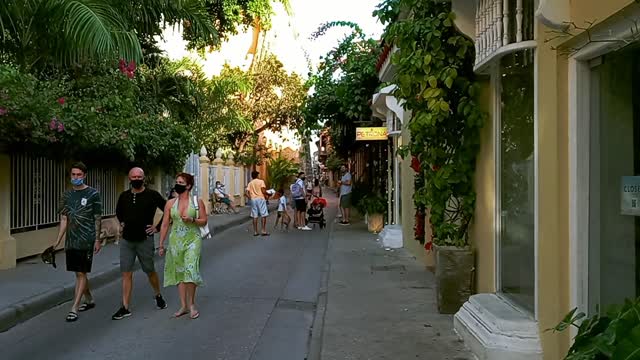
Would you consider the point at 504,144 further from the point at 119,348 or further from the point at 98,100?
the point at 98,100

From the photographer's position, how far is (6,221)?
1140 centimetres

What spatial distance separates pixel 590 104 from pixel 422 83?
292cm

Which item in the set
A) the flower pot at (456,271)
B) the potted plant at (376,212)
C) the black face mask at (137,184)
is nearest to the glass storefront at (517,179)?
the flower pot at (456,271)

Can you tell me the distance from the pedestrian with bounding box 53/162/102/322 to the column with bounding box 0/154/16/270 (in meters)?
3.88

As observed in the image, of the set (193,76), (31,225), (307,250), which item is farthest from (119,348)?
(193,76)

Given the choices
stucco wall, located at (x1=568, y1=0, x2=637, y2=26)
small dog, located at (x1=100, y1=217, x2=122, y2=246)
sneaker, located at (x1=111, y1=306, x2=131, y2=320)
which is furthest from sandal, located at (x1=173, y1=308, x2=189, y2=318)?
small dog, located at (x1=100, y1=217, x2=122, y2=246)

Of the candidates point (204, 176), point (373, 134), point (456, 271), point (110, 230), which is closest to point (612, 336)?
point (456, 271)

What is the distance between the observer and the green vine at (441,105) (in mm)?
7043

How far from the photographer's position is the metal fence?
12180 mm

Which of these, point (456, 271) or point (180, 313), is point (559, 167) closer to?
point (456, 271)

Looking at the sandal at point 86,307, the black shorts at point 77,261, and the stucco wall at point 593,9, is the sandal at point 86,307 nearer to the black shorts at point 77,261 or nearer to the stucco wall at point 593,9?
the black shorts at point 77,261

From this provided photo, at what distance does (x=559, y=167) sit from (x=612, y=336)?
81.4 inches

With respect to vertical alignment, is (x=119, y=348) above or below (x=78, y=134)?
below

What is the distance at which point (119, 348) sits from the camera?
662 centimetres
